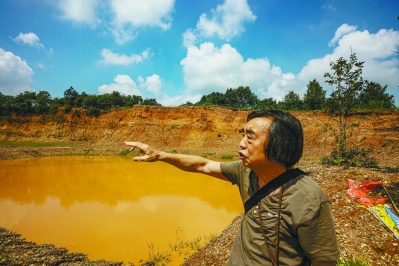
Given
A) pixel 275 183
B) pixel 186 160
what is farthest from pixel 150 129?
pixel 275 183

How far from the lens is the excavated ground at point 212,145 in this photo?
4.61 metres

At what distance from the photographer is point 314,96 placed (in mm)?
35719

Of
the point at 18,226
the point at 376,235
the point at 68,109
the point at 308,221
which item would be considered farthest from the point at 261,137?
the point at 68,109

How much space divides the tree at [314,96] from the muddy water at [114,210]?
80.9ft

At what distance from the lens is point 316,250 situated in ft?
3.38

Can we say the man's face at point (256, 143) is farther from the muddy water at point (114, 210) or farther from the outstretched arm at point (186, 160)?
the muddy water at point (114, 210)

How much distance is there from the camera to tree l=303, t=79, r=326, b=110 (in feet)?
100

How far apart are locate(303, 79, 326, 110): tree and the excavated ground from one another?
147 inches

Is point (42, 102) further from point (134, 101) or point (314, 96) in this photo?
point (314, 96)

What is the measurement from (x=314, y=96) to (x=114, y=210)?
122 ft

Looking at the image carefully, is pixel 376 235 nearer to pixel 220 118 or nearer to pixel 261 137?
pixel 261 137

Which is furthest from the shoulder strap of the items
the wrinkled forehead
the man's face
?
the wrinkled forehead

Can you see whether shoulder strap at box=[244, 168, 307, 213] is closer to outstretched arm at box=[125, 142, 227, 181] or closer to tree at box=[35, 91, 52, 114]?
outstretched arm at box=[125, 142, 227, 181]

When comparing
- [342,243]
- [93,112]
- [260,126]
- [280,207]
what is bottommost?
[342,243]
